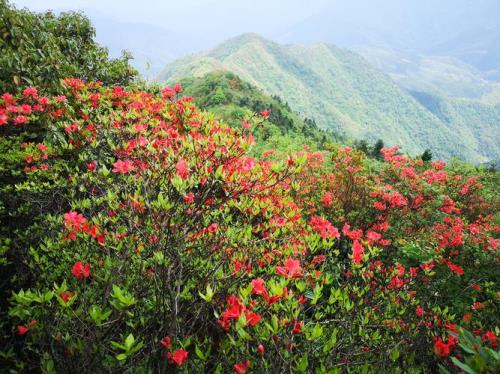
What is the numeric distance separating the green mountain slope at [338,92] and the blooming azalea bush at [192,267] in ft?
318

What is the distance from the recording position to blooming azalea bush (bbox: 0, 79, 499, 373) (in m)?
2.84

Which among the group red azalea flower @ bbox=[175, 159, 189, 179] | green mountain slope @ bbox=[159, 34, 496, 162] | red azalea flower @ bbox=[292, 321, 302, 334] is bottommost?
green mountain slope @ bbox=[159, 34, 496, 162]

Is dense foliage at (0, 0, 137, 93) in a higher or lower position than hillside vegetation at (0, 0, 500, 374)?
higher

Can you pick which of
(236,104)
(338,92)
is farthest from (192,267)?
(338,92)

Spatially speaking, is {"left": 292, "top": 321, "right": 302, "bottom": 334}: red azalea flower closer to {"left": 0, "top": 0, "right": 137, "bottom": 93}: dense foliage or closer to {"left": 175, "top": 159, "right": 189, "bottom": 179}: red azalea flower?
{"left": 175, "top": 159, "right": 189, "bottom": 179}: red azalea flower

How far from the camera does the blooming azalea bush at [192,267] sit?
2842 mm

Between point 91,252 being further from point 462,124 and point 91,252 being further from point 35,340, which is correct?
point 462,124

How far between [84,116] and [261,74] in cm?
13343

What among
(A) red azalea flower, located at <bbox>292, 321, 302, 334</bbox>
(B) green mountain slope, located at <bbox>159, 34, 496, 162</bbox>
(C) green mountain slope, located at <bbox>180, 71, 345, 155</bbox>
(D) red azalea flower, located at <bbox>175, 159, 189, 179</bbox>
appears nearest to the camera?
(A) red azalea flower, located at <bbox>292, 321, 302, 334</bbox>

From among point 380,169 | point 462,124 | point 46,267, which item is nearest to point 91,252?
point 46,267

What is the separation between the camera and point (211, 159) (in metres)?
3.64

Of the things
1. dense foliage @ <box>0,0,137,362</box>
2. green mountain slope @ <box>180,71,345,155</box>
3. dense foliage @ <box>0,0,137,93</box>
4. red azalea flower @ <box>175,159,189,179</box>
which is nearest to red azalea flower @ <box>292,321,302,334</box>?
red azalea flower @ <box>175,159,189,179</box>

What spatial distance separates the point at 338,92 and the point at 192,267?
532ft

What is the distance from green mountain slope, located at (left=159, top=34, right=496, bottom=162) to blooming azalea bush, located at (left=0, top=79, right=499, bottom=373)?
96.8 metres
